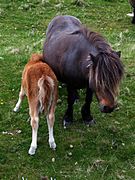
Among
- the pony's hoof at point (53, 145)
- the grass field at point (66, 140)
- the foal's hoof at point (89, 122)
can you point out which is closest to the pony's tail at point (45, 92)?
the pony's hoof at point (53, 145)

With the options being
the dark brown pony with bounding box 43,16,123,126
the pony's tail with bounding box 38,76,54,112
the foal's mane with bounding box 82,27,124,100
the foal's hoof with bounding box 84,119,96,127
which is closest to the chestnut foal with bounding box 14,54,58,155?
the pony's tail with bounding box 38,76,54,112

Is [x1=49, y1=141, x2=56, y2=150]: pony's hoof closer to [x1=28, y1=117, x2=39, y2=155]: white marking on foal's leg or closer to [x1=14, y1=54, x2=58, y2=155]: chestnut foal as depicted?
[x1=14, y1=54, x2=58, y2=155]: chestnut foal

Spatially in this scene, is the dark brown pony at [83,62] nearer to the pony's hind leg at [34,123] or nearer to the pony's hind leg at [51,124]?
the pony's hind leg at [51,124]

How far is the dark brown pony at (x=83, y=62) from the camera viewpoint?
617 cm

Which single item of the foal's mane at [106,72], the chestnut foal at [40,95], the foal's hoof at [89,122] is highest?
the foal's mane at [106,72]

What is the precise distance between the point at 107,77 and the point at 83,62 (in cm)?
67

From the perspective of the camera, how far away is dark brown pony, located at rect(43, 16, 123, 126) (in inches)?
243

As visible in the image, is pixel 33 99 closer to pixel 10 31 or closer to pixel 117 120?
pixel 117 120

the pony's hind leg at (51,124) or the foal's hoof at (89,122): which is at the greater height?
the pony's hind leg at (51,124)

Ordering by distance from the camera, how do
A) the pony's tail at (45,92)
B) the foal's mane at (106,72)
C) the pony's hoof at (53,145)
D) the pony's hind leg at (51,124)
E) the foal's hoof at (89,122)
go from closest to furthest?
the foal's mane at (106,72) < the pony's tail at (45,92) < the pony's hind leg at (51,124) < the pony's hoof at (53,145) < the foal's hoof at (89,122)

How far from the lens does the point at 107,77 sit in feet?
20.1

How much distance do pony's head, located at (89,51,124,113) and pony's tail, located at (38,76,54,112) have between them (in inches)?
25.6

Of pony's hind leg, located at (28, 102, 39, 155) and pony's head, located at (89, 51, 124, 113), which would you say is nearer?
pony's head, located at (89, 51, 124, 113)

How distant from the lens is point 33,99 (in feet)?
21.0
